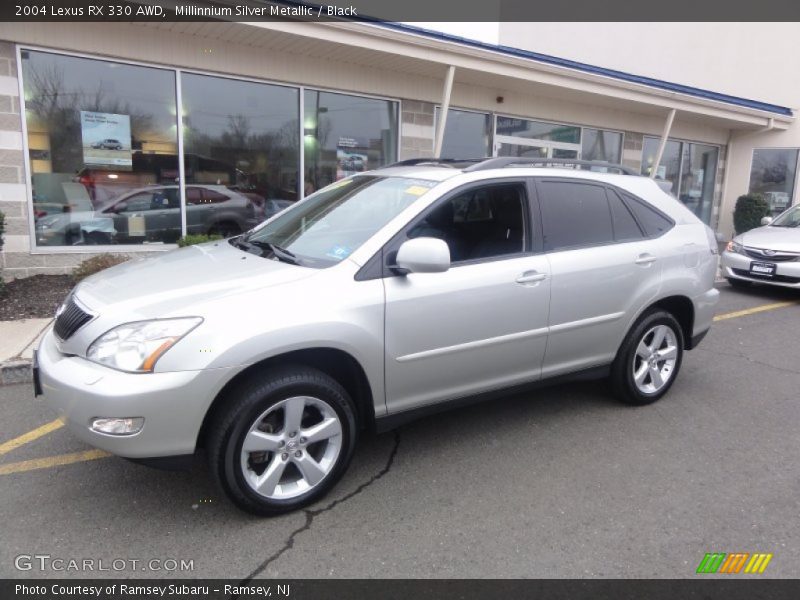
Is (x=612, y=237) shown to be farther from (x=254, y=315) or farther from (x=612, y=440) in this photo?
(x=254, y=315)

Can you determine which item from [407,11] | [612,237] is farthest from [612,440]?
[407,11]

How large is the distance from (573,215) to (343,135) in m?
6.75

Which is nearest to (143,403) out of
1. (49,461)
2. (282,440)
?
(282,440)

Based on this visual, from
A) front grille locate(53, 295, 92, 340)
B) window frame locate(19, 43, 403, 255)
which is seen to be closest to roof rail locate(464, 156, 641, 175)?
front grille locate(53, 295, 92, 340)

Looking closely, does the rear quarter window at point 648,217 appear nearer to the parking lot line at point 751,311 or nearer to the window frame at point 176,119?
the parking lot line at point 751,311

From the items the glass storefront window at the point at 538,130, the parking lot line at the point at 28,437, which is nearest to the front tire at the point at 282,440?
the parking lot line at the point at 28,437

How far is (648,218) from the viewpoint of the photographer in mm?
4277

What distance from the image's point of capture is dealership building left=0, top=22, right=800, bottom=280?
24.6 feet

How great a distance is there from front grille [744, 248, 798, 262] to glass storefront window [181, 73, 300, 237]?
282 inches

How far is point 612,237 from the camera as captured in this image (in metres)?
4.05

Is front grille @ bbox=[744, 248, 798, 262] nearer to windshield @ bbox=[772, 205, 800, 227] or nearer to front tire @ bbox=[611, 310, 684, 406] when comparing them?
windshield @ bbox=[772, 205, 800, 227]

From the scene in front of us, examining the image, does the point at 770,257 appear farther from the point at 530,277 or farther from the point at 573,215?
the point at 530,277

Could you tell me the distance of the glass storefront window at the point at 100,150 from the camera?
7.52 metres

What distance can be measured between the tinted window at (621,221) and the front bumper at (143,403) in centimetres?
292
